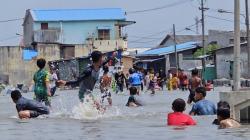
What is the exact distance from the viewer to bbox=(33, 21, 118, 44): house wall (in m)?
73.6

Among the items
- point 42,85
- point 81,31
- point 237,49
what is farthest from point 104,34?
point 42,85

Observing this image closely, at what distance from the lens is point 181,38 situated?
8750 centimetres

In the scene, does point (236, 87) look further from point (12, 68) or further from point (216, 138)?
point (12, 68)

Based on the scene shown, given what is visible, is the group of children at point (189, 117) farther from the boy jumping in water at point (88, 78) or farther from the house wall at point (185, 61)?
the house wall at point (185, 61)

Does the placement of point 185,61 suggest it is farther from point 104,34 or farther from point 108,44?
point 104,34

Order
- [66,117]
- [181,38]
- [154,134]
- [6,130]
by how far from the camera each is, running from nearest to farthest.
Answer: [154,134] → [6,130] → [66,117] → [181,38]

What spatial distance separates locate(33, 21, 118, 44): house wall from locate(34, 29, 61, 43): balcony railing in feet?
3.93

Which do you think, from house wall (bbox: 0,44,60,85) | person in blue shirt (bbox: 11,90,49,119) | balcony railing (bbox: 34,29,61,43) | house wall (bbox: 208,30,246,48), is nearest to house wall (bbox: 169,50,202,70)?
house wall (bbox: 208,30,246,48)

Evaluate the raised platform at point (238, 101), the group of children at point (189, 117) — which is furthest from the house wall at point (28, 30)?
the group of children at point (189, 117)

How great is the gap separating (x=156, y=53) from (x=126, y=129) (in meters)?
61.8

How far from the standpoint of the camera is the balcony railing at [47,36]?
7005cm

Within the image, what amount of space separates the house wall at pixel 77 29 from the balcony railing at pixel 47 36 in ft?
3.93

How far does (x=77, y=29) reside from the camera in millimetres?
74938

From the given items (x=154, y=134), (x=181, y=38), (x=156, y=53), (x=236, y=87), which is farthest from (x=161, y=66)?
(x=154, y=134)
